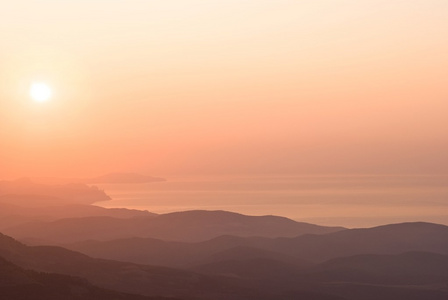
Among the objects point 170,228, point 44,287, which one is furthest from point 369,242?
point 44,287

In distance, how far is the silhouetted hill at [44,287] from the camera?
4959 centimetres

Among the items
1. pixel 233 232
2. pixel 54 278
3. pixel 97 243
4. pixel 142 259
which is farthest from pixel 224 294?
pixel 233 232

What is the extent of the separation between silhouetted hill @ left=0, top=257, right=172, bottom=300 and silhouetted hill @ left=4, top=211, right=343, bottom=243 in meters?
77.9

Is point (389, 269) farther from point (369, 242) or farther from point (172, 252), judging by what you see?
point (172, 252)

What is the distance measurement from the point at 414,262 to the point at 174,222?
69616mm

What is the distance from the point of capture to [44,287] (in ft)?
169

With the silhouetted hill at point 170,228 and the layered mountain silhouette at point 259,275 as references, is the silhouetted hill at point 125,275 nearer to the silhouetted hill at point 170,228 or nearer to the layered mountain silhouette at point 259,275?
the layered mountain silhouette at point 259,275

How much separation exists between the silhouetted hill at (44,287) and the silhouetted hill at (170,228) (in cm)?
7790

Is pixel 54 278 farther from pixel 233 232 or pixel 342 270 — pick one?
pixel 233 232

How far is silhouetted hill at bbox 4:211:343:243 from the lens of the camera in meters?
139

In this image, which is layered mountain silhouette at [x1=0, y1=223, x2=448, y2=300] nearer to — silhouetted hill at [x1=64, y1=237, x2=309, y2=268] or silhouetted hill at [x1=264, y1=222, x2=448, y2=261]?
silhouetted hill at [x1=64, y1=237, x2=309, y2=268]

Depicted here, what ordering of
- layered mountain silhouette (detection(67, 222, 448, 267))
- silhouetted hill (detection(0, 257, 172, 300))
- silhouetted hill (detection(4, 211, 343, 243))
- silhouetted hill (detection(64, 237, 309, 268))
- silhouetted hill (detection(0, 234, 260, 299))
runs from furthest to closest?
silhouetted hill (detection(4, 211, 343, 243))
layered mountain silhouette (detection(67, 222, 448, 267))
silhouetted hill (detection(64, 237, 309, 268))
silhouetted hill (detection(0, 234, 260, 299))
silhouetted hill (detection(0, 257, 172, 300))

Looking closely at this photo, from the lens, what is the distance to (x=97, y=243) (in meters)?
115

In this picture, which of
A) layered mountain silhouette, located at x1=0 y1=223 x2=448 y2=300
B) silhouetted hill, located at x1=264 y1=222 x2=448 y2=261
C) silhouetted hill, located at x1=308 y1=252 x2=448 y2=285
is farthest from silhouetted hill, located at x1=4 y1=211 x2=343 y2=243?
silhouetted hill, located at x1=308 y1=252 x2=448 y2=285
